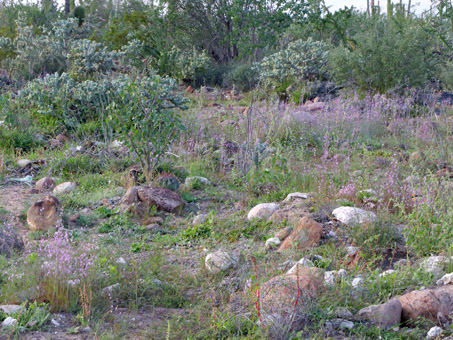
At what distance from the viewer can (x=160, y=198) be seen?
186 inches

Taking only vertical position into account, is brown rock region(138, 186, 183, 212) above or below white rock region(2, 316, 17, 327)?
above

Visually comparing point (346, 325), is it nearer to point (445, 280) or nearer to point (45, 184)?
point (445, 280)

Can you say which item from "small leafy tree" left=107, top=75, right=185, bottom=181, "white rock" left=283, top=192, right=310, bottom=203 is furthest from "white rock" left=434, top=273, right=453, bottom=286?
"small leafy tree" left=107, top=75, right=185, bottom=181

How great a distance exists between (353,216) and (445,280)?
107 cm

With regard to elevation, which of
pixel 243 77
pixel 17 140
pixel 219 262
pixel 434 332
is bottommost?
pixel 434 332

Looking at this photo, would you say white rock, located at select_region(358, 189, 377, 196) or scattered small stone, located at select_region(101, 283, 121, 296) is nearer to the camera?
scattered small stone, located at select_region(101, 283, 121, 296)

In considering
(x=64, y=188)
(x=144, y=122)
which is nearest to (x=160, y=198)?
(x=144, y=122)

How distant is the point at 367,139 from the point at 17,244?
17.3 ft

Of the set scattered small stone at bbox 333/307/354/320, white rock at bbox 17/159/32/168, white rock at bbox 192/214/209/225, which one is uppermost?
white rock at bbox 17/159/32/168

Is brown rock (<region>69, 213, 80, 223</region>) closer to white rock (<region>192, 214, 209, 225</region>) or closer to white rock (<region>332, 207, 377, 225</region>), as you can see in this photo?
white rock (<region>192, 214, 209, 225</region>)

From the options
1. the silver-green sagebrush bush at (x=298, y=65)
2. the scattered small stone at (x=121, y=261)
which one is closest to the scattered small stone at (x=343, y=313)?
the scattered small stone at (x=121, y=261)

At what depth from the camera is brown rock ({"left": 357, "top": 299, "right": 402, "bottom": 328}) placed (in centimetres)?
265

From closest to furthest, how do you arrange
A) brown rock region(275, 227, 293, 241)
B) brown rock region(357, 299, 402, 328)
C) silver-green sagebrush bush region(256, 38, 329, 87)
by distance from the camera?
1. brown rock region(357, 299, 402, 328)
2. brown rock region(275, 227, 293, 241)
3. silver-green sagebrush bush region(256, 38, 329, 87)

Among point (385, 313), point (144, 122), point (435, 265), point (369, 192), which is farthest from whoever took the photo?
point (144, 122)
